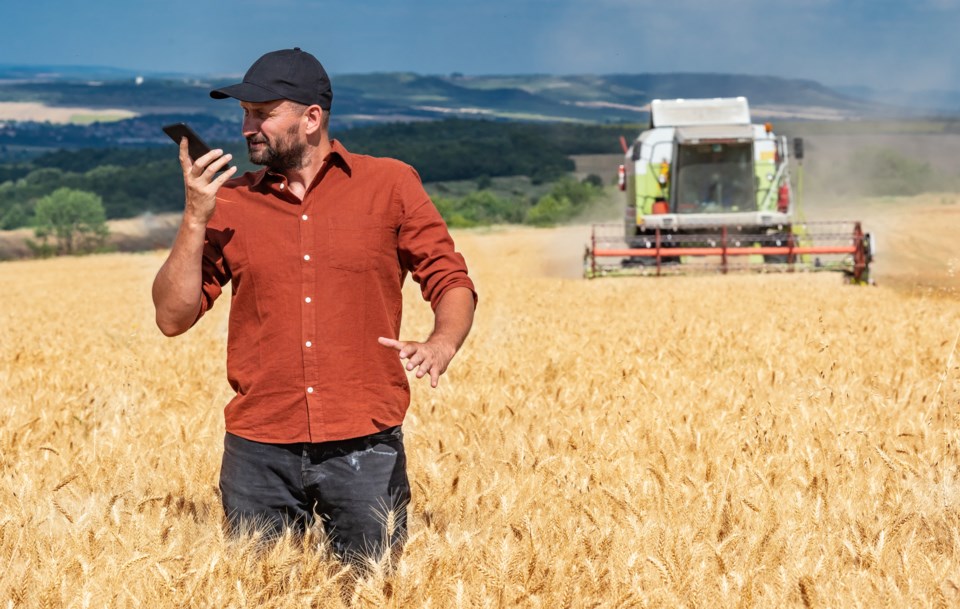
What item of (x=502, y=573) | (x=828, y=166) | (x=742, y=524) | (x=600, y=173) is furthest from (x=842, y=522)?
(x=600, y=173)

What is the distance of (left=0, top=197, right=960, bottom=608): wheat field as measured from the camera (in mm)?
3260

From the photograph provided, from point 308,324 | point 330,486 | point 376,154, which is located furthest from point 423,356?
point 376,154

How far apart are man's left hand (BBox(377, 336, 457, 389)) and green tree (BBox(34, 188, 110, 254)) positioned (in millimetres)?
95776

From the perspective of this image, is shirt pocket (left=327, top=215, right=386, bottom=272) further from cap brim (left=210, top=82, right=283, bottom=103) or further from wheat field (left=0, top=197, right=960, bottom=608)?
wheat field (left=0, top=197, right=960, bottom=608)

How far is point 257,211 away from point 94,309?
16.0 metres

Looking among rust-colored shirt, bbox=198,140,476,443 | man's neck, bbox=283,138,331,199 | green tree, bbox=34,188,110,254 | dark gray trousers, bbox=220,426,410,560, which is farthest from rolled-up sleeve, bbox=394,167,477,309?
green tree, bbox=34,188,110,254

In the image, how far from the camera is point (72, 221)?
95688 mm

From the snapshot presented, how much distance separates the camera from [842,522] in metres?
4.13

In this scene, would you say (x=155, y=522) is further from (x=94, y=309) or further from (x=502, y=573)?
(x=94, y=309)

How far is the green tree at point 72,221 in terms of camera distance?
94.7 meters

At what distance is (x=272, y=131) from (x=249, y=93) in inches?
5.5

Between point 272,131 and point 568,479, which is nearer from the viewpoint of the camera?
point 272,131

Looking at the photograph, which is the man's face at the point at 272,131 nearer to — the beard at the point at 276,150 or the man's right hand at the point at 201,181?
the beard at the point at 276,150

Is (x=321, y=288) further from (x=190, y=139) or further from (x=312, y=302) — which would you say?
(x=190, y=139)
